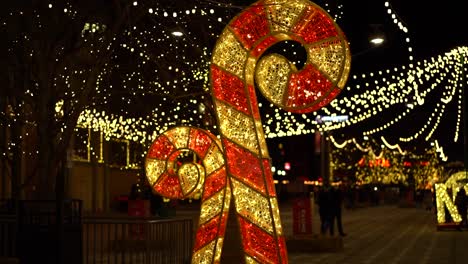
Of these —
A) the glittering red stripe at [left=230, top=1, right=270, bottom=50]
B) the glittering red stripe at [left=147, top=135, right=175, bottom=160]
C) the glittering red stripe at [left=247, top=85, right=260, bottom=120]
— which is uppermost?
the glittering red stripe at [left=230, top=1, right=270, bottom=50]

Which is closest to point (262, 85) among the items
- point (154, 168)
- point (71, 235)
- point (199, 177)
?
point (199, 177)

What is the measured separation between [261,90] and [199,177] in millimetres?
2030

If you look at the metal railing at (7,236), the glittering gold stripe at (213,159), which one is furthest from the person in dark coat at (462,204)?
the glittering gold stripe at (213,159)

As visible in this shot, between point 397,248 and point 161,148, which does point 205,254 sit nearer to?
point 161,148

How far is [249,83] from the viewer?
12.2m

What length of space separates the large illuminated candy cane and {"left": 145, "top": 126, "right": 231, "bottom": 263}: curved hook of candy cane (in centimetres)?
2

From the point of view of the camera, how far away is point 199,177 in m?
13.4

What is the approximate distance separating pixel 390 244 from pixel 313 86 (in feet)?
55.3

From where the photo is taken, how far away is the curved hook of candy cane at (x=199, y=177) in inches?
498

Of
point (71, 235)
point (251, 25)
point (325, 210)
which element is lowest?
point (71, 235)

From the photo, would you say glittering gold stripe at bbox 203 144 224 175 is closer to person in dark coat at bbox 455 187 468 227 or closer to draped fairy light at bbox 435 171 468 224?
draped fairy light at bbox 435 171 468 224

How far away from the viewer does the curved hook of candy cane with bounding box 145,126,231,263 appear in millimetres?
12656

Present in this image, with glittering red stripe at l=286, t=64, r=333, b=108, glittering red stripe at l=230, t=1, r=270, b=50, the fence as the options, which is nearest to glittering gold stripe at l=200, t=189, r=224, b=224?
glittering red stripe at l=286, t=64, r=333, b=108

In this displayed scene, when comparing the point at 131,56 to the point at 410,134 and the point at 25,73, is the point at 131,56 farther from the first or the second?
the point at 410,134
